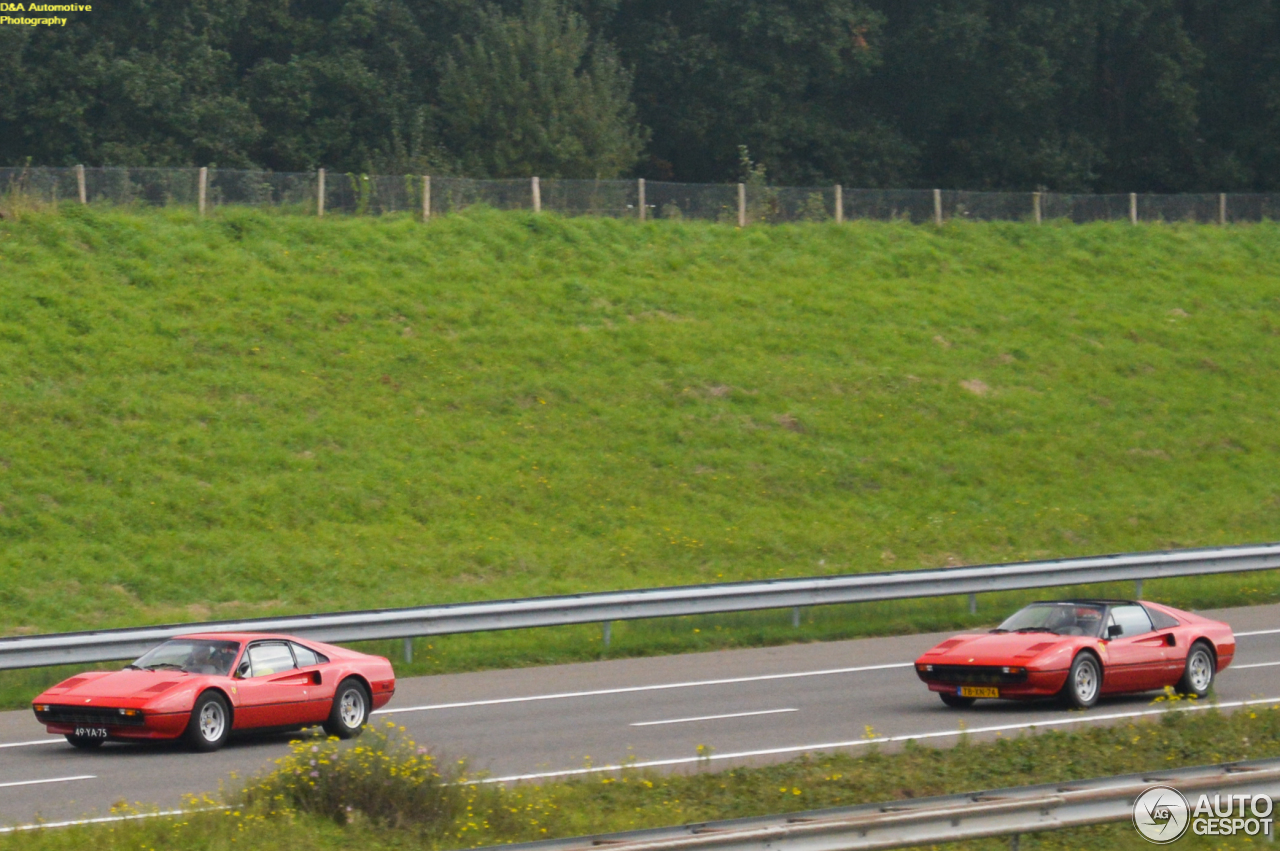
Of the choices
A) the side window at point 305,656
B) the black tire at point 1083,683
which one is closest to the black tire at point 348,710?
the side window at point 305,656

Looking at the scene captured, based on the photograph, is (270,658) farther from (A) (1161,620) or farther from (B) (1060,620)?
(A) (1161,620)

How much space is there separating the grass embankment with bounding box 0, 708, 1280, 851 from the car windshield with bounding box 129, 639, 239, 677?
4.04 meters

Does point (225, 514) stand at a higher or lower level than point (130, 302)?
lower

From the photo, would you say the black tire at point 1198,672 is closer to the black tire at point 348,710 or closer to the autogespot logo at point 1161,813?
the autogespot logo at point 1161,813

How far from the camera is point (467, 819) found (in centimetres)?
958

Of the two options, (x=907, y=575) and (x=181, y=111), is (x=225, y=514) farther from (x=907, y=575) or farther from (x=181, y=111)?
(x=181, y=111)

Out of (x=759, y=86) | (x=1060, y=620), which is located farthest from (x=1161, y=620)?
(x=759, y=86)

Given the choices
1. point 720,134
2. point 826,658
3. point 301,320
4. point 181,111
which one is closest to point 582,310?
point 301,320

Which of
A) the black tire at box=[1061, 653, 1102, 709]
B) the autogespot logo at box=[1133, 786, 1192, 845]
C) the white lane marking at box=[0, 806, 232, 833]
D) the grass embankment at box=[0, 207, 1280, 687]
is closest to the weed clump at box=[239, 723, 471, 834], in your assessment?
the white lane marking at box=[0, 806, 232, 833]

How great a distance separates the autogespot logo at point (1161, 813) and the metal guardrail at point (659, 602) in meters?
11.6

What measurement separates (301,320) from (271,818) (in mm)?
21946

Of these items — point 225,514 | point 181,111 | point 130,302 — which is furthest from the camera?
point 181,111

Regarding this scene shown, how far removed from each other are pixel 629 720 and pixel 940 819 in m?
7.63

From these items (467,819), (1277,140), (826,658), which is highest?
(1277,140)
